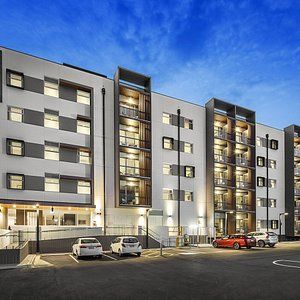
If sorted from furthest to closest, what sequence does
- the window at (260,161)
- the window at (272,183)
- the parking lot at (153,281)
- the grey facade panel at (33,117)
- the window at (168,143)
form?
the window at (272,183)
the window at (260,161)
the window at (168,143)
the grey facade panel at (33,117)
the parking lot at (153,281)

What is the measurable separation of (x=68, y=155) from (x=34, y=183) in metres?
4.43

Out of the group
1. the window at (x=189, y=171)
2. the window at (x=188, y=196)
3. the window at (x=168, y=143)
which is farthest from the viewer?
the window at (x=189, y=171)

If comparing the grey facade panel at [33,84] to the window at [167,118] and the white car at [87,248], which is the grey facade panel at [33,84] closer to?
the window at [167,118]

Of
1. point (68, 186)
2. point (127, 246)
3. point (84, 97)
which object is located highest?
point (84, 97)

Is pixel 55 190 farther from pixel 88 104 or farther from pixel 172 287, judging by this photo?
pixel 172 287

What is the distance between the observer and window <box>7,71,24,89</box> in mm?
30719

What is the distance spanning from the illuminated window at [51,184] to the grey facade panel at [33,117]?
5.41 metres

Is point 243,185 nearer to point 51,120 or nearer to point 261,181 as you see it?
point 261,181

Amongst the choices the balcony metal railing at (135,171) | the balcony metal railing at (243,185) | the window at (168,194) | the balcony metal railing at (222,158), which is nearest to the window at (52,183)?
the balcony metal railing at (135,171)

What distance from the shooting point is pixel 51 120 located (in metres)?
33.0

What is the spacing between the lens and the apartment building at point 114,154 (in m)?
30.9

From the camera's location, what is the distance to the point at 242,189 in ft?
154

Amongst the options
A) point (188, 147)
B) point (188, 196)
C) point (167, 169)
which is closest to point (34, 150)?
point (167, 169)

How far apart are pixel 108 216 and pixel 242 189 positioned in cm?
2157
